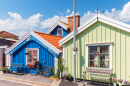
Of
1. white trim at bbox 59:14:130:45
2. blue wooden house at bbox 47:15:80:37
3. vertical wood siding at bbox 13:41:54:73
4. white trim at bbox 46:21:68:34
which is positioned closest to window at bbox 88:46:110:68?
white trim at bbox 59:14:130:45

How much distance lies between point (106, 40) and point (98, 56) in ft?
3.74

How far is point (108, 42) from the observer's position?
6523 millimetres

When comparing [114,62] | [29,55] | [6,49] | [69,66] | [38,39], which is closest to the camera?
[114,62]

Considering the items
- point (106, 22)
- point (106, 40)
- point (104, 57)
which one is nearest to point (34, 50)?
point (104, 57)

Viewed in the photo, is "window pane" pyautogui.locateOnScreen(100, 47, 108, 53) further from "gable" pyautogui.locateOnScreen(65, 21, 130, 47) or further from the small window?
the small window

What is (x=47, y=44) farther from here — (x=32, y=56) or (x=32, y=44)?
(x=32, y=56)

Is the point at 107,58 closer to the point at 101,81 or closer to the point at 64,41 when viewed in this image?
the point at 101,81

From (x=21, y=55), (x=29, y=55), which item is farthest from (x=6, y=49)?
(x=29, y=55)

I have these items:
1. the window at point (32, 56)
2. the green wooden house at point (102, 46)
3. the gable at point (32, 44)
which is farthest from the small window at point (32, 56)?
the green wooden house at point (102, 46)

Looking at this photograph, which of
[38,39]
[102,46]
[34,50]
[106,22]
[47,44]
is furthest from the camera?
[34,50]

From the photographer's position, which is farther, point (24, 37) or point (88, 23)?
point (24, 37)

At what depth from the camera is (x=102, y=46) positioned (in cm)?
677

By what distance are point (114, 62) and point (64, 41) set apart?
3.58 meters

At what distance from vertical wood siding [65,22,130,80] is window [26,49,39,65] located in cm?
300
